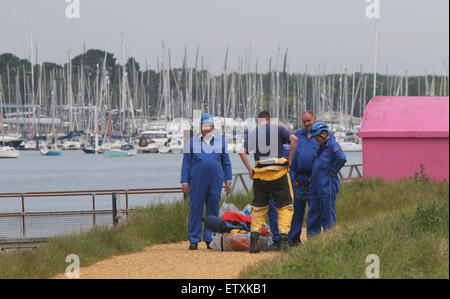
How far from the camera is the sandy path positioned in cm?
931

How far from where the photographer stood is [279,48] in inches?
3374

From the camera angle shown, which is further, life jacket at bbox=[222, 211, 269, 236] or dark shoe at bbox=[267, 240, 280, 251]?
life jacket at bbox=[222, 211, 269, 236]

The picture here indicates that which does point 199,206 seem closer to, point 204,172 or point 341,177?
point 204,172

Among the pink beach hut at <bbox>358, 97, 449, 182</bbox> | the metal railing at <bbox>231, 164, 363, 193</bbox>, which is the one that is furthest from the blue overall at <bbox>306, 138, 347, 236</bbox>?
the pink beach hut at <bbox>358, 97, 449, 182</bbox>

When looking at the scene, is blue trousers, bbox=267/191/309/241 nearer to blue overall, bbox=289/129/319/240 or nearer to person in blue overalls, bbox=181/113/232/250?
blue overall, bbox=289/129/319/240

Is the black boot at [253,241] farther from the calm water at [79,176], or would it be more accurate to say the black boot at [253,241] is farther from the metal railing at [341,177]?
the calm water at [79,176]

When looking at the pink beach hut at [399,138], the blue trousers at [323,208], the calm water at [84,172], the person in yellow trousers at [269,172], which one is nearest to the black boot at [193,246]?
the person in yellow trousers at [269,172]

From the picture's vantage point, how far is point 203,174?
12.0 m

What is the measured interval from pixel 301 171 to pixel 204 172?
1.38m

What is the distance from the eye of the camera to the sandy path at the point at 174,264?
30.6 feet

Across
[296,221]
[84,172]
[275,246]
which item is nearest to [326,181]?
[296,221]

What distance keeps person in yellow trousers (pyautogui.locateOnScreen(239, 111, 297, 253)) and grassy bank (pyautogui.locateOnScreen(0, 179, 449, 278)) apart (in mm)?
740

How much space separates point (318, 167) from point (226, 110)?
7741 centimetres
